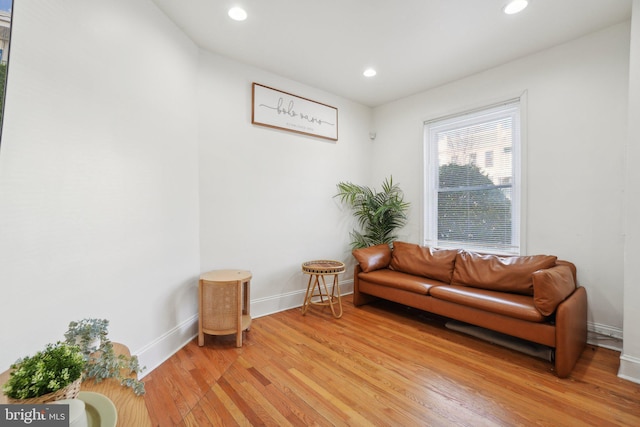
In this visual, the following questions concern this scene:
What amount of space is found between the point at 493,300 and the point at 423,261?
98cm

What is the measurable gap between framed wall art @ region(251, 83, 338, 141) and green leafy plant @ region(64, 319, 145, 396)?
2.51 meters

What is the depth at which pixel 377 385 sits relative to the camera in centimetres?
195

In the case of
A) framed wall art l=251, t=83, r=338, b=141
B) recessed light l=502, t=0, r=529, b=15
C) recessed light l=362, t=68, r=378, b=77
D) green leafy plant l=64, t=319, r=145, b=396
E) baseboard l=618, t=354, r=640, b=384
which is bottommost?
baseboard l=618, t=354, r=640, b=384

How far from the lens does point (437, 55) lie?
2.93 metres

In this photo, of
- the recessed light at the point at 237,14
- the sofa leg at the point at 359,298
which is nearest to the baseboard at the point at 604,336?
the sofa leg at the point at 359,298

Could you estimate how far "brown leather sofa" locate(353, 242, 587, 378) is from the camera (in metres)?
2.11

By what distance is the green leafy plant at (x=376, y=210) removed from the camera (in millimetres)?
4008

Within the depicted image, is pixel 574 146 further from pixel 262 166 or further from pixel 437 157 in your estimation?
pixel 262 166

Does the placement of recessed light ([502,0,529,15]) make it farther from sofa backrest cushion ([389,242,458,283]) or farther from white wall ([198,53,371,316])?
sofa backrest cushion ([389,242,458,283])

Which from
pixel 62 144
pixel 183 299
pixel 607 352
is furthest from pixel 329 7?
pixel 607 352

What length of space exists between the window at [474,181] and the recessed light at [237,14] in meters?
2.60

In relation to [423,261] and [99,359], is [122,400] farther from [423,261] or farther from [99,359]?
[423,261]

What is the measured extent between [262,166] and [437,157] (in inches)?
90.8

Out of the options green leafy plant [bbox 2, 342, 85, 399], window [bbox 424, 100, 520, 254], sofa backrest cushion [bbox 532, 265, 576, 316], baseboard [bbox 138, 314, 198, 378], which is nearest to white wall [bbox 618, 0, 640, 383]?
sofa backrest cushion [bbox 532, 265, 576, 316]
